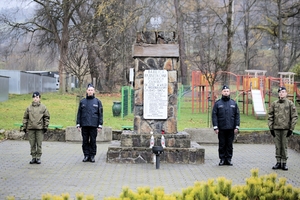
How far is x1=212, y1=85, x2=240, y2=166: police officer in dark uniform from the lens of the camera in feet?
45.3

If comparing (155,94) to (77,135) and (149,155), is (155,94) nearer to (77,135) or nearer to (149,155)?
(149,155)

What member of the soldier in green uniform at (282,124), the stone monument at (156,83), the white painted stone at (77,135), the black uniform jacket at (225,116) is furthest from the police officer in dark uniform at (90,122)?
the white painted stone at (77,135)

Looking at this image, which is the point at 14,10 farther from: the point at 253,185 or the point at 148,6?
the point at 253,185

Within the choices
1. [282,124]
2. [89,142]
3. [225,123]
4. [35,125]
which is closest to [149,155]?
[89,142]

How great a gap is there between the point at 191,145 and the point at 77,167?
129 inches

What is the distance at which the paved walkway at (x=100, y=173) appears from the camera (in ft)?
32.9

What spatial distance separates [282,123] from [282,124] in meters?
0.02

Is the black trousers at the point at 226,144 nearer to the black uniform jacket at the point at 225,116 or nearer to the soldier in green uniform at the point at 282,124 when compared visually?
the black uniform jacket at the point at 225,116

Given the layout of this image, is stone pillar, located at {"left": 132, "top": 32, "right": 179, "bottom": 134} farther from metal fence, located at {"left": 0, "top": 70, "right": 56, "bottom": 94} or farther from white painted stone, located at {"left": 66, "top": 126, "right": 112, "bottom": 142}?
metal fence, located at {"left": 0, "top": 70, "right": 56, "bottom": 94}

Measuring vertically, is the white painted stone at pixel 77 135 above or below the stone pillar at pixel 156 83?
below

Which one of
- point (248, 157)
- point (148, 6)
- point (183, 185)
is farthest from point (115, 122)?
point (148, 6)

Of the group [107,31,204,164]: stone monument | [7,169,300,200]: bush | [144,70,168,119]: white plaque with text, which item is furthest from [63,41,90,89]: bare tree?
[7,169,300,200]: bush

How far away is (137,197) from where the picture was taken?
532 cm

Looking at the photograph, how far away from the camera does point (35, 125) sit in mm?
13281
